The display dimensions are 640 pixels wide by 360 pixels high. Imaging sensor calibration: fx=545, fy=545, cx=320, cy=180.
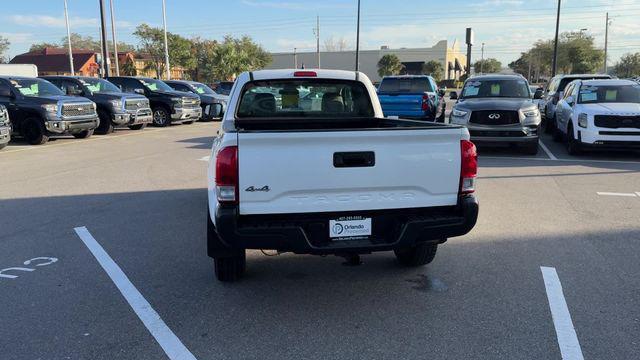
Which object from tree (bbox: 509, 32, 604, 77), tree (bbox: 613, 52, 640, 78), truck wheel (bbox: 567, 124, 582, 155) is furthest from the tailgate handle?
tree (bbox: 613, 52, 640, 78)

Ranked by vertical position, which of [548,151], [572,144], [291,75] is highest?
[291,75]

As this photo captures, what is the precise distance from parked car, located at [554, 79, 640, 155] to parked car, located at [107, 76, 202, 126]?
13.2 metres

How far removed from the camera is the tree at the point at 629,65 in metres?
75.4

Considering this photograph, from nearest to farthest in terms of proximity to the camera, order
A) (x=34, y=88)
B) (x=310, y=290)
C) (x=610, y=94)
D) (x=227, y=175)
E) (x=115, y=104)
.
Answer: (x=227, y=175), (x=310, y=290), (x=610, y=94), (x=34, y=88), (x=115, y=104)

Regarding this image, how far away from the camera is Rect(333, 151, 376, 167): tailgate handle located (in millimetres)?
3795

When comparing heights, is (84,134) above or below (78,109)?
below

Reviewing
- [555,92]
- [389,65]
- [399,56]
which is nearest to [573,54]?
[389,65]

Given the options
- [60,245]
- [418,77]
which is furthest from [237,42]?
[60,245]

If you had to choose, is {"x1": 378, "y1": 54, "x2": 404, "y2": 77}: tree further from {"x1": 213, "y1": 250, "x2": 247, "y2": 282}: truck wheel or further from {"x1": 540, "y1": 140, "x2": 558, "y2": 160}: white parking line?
{"x1": 213, "y1": 250, "x2": 247, "y2": 282}: truck wheel

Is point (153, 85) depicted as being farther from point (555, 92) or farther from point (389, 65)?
point (389, 65)

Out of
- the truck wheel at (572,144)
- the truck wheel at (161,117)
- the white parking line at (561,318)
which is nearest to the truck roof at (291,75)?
the white parking line at (561,318)

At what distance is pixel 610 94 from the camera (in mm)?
12656

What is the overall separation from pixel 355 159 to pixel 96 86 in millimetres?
16462

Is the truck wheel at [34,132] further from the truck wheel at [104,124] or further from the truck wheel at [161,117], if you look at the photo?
the truck wheel at [161,117]
